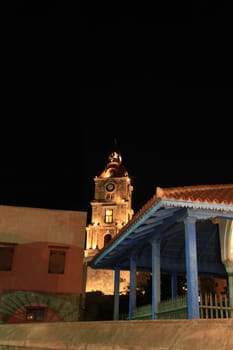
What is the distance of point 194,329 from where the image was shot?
3.69 m

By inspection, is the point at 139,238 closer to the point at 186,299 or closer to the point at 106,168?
the point at 186,299

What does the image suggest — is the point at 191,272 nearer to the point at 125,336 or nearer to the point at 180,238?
the point at 125,336

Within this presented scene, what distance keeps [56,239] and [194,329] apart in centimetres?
1701

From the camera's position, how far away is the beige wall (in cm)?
1991

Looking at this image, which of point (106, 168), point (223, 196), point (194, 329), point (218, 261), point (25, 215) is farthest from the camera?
point (106, 168)

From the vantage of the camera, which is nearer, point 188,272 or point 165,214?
point 188,272

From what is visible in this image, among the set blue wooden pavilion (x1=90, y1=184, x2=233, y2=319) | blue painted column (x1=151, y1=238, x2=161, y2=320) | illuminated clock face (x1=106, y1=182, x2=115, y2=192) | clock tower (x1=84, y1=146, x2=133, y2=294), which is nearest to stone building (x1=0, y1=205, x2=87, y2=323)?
blue wooden pavilion (x1=90, y1=184, x2=233, y2=319)

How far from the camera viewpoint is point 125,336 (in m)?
4.43

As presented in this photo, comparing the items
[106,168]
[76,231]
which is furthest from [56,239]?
[106,168]

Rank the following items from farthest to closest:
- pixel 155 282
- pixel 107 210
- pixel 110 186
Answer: pixel 110 186
pixel 107 210
pixel 155 282

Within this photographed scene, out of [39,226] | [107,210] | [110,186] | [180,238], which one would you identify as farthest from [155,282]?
[110,186]

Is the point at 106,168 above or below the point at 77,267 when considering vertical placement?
above

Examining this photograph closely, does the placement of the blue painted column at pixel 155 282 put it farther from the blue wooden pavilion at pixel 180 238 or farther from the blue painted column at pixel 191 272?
the blue painted column at pixel 191 272

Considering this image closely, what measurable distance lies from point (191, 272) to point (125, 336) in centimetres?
414
